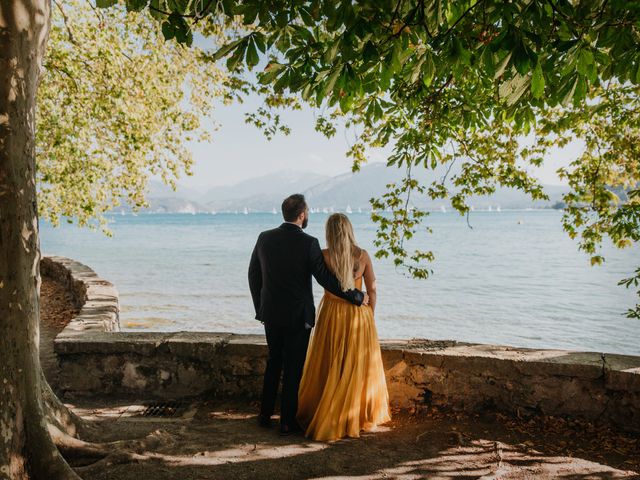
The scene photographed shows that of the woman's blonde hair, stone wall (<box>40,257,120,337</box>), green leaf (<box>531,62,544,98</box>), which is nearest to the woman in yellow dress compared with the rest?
the woman's blonde hair

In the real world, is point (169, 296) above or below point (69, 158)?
below

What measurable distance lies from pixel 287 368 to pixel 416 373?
1328 mm

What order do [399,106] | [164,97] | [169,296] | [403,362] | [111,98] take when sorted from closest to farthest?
[403,362] < [399,106] < [111,98] < [164,97] < [169,296]

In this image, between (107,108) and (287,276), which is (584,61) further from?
(107,108)

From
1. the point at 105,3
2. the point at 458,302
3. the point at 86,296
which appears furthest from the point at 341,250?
the point at 458,302

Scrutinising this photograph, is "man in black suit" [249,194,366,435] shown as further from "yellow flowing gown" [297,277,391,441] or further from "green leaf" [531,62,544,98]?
"green leaf" [531,62,544,98]

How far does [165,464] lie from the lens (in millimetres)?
3225

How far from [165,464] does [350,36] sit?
3138 mm

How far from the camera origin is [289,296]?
160 inches

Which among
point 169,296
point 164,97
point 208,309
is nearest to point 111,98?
point 164,97

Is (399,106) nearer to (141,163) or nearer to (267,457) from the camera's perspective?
(267,457)

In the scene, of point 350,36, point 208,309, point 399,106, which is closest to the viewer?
point 350,36

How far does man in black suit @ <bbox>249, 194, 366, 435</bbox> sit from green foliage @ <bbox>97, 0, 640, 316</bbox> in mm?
1244

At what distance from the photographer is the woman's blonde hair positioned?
13.6 ft
